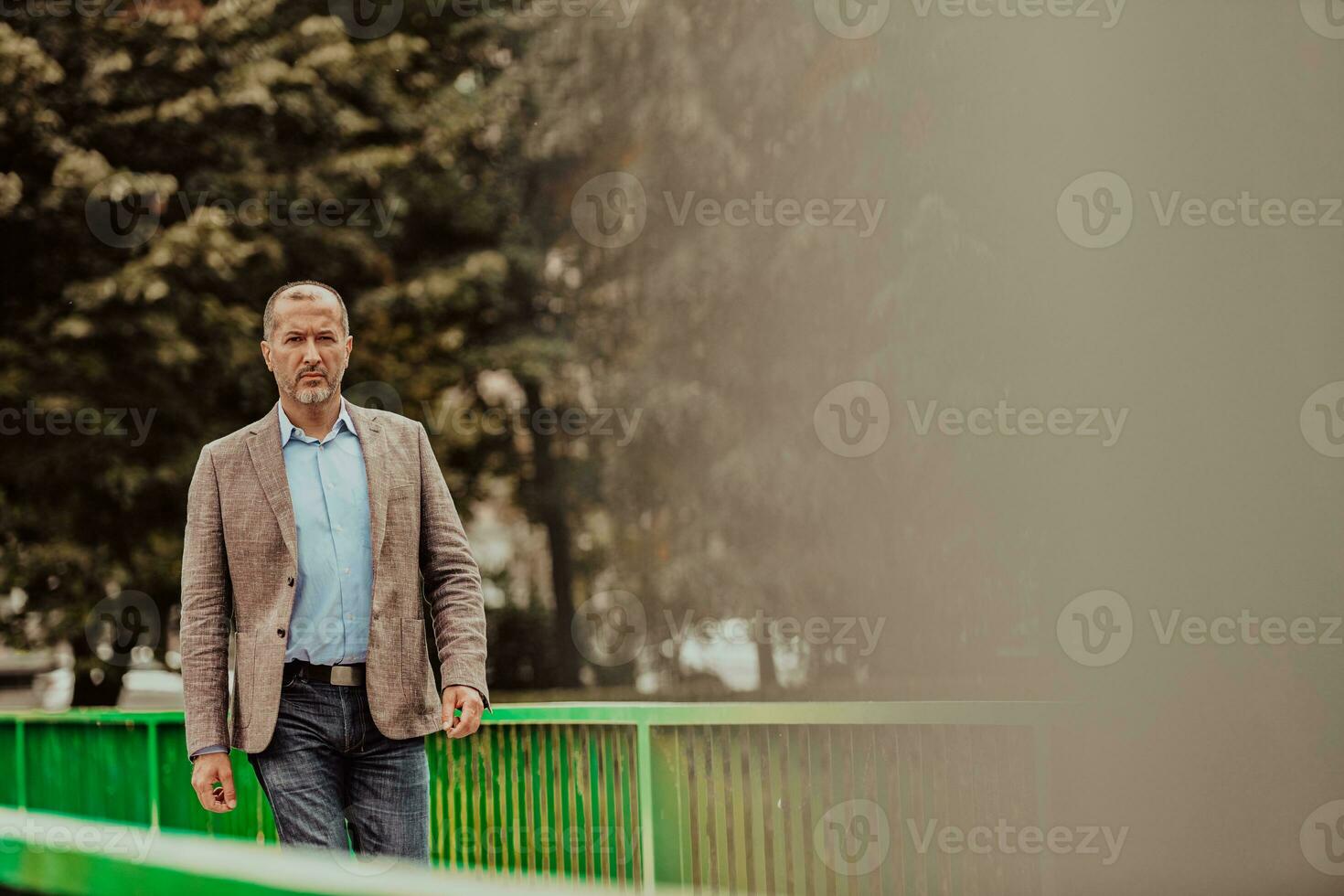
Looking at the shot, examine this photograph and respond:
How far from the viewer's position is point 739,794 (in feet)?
24.6

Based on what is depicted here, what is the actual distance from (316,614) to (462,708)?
16.8 inches

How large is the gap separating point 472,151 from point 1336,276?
1394 centimetres

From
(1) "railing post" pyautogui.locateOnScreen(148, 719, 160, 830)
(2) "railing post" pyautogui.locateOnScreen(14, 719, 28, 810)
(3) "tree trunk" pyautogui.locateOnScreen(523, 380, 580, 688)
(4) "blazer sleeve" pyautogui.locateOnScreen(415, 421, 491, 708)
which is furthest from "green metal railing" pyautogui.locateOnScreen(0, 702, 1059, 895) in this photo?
(3) "tree trunk" pyautogui.locateOnScreen(523, 380, 580, 688)

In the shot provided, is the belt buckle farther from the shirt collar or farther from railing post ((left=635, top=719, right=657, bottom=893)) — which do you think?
railing post ((left=635, top=719, right=657, bottom=893))

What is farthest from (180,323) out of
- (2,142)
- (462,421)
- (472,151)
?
Result: (472,151)

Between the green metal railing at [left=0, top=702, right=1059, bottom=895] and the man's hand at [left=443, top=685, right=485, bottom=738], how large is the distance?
121 inches

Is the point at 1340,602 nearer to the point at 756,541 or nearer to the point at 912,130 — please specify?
the point at 912,130

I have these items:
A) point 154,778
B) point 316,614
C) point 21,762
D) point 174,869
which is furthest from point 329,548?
point 21,762

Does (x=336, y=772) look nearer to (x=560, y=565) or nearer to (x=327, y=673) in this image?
(x=327, y=673)

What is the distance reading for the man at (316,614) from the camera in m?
4.30

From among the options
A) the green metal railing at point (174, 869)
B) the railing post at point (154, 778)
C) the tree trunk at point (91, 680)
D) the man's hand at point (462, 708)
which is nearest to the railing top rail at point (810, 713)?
the railing post at point (154, 778)

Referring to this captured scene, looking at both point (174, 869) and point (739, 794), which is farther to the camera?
point (739, 794)

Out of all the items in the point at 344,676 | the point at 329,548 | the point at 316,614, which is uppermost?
the point at 329,548

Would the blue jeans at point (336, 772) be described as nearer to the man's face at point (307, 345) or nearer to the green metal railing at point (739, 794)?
the man's face at point (307, 345)
